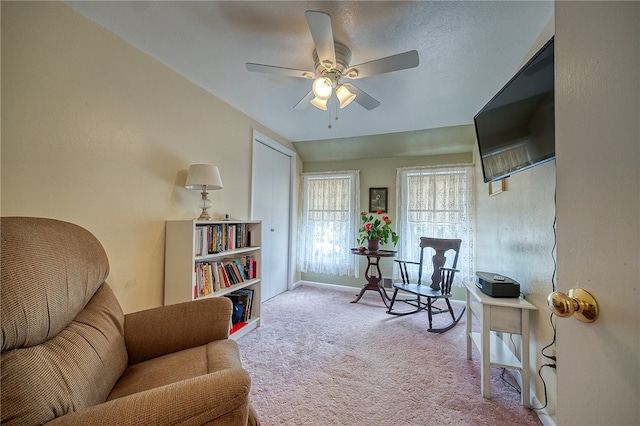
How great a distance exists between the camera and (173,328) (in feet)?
4.19

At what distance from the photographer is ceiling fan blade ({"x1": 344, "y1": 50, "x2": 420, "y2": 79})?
140 cm

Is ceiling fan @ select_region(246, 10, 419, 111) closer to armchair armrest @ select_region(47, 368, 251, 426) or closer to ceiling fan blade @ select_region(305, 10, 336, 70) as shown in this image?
ceiling fan blade @ select_region(305, 10, 336, 70)

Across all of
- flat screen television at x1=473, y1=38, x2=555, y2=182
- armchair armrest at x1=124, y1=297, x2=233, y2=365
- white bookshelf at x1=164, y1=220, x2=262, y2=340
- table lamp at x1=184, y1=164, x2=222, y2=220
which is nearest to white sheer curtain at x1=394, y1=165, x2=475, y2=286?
flat screen television at x1=473, y1=38, x2=555, y2=182

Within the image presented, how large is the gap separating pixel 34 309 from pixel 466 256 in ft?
12.6

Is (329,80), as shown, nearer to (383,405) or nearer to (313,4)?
(313,4)

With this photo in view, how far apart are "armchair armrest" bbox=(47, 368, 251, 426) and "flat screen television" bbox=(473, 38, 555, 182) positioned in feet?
5.63

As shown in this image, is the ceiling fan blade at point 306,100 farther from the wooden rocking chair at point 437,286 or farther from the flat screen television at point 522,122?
the wooden rocking chair at point 437,286

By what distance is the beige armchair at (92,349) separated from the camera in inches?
27.1

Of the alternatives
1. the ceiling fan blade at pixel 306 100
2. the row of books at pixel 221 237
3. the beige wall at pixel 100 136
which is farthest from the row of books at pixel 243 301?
the ceiling fan blade at pixel 306 100

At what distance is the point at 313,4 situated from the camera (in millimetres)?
1356

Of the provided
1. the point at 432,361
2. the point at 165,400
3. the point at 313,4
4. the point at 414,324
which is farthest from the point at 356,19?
→ the point at 414,324

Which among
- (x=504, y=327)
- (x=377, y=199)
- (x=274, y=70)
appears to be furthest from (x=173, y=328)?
(x=377, y=199)

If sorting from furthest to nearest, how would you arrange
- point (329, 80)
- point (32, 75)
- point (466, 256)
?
point (466, 256), point (329, 80), point (32, 75)

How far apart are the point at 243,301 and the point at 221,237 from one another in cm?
72
